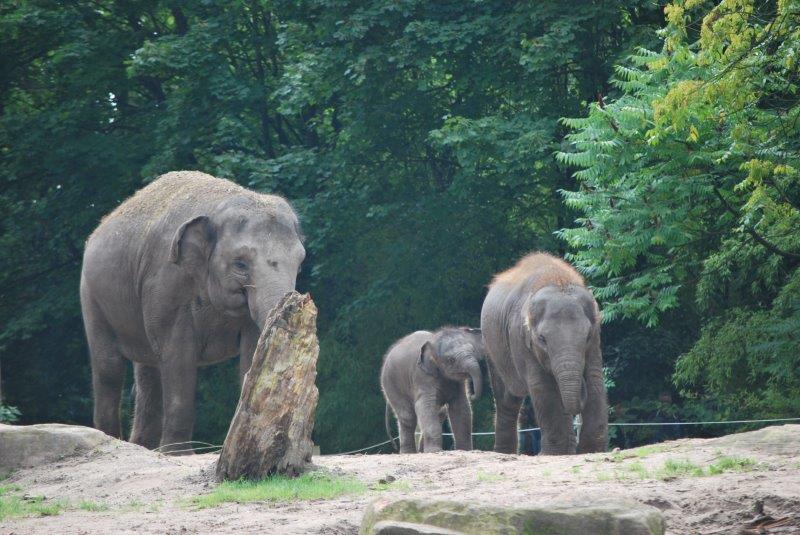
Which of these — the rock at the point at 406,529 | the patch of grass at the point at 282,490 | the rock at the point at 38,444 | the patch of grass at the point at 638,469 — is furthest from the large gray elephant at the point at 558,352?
the rock at the point at 406,529

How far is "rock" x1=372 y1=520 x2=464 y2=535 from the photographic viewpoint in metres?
6.20

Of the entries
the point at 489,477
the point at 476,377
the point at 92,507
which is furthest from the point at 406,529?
the point at 476,377

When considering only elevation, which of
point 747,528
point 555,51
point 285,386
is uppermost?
point 555,51

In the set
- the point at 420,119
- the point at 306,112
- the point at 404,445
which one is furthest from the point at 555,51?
the point at 306,112

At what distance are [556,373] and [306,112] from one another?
15721 mm

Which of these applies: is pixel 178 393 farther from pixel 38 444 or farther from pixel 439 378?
pixel 439 378

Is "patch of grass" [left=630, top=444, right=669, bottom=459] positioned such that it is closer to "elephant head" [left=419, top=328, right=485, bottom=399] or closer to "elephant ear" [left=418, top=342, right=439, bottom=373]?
"elephant head" [left=419, top=328, right=485, bottom=399]

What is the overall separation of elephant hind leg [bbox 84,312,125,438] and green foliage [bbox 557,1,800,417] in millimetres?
5873

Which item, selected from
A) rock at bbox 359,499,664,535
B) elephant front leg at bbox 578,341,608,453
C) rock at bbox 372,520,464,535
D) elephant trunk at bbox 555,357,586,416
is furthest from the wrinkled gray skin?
rock at bbox 372,520,464,535

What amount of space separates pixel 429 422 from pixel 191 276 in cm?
466

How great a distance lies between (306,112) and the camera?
27000 millimetres

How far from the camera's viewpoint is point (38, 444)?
11008 millimetres

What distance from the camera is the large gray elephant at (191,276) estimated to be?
→ 1247 cm

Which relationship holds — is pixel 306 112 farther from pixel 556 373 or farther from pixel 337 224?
pixel 556 373
